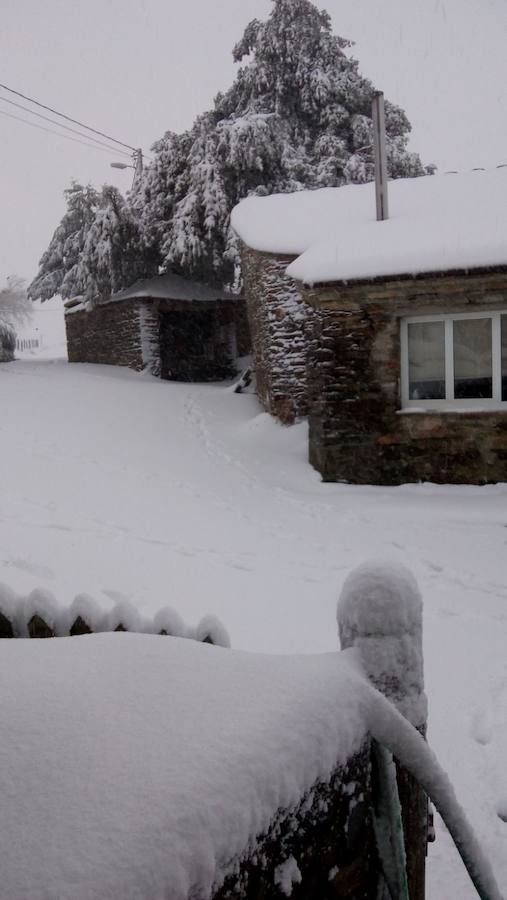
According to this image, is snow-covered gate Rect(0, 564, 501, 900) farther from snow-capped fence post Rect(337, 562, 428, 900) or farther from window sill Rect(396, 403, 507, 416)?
window sill Rect(396, 403, 507, 416)

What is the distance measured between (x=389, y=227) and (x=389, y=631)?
9431 millimetres

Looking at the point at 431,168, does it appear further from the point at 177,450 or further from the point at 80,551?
the point at 80,551

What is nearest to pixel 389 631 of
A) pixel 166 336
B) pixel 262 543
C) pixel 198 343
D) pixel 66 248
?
pixel 262 543

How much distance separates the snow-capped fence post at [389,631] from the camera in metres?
2.14

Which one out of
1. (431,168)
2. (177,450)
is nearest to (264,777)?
(177,450)

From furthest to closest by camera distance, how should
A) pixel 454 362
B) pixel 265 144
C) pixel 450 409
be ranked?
1. pixel 265 144
2. pixel 454 362
3. pixel 450 409

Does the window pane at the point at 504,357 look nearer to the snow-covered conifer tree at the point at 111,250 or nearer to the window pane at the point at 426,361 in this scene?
the window pane at the point at 426,361

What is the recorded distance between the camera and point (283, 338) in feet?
42.1

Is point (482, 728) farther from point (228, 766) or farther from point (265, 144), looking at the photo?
Answer: point (265, 144)

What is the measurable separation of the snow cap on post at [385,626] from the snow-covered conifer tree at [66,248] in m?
23.8

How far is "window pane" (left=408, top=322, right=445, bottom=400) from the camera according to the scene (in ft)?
30.7

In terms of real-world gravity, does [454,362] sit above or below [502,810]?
above

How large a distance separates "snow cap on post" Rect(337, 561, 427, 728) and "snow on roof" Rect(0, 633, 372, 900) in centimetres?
13

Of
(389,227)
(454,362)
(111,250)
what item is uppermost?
(111,250)
